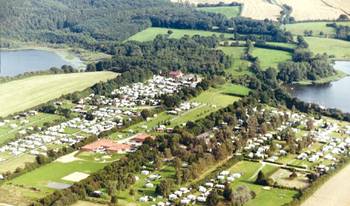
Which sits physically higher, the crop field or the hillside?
the hillside

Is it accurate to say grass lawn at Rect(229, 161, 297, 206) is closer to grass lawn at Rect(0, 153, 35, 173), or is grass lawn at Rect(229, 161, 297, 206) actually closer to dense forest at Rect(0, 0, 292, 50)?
grass lawn at Rect(0, 153, 35, 173)

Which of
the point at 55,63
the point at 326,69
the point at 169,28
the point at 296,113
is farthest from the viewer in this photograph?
the point at 169,28

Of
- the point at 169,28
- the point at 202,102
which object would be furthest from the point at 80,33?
the point at 202,102

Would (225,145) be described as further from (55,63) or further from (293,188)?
(55,63)

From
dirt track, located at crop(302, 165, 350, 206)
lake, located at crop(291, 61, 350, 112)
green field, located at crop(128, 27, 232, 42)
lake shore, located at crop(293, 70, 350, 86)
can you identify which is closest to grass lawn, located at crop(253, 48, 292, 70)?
lake shore, located at crop(293, 70, 350, 86)

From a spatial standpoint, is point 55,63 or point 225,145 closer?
point 225,145

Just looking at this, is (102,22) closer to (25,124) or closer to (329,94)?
(329,94)

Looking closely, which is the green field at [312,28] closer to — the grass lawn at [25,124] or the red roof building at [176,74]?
the red roof building at [176,74]
